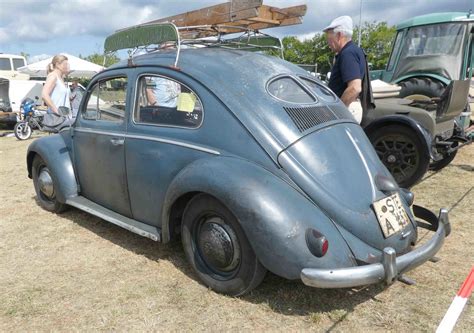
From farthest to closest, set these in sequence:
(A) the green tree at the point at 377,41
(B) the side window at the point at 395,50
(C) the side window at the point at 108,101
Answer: (A) the green tree at the point at 377,41 → (B) the side window at the point at 395,50 → (C) the side window at the point at 108,101

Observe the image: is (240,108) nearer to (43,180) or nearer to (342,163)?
(342,163)

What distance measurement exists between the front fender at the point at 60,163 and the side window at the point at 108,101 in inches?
19.8

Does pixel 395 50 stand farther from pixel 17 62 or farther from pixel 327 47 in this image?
pixel 327 47

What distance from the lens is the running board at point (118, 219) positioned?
3.37 metres

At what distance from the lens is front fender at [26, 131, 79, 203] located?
4.32 metres

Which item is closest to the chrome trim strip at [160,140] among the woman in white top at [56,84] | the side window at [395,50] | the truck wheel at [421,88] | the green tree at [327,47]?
the woman in white top at [56,84]

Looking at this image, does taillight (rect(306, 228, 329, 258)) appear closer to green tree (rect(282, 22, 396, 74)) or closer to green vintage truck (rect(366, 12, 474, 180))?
green vintage truck (rect(366, 12, 474, 180))

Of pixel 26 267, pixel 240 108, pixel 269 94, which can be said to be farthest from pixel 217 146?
pixel 26 267

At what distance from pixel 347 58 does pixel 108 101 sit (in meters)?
2.50

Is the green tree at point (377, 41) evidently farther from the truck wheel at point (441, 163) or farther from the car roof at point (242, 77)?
the car roof at point (242, 77)

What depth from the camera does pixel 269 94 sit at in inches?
123

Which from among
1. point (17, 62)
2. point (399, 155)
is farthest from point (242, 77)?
point (17, 62)

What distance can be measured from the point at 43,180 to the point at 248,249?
3008mm

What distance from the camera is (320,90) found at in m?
3.68
